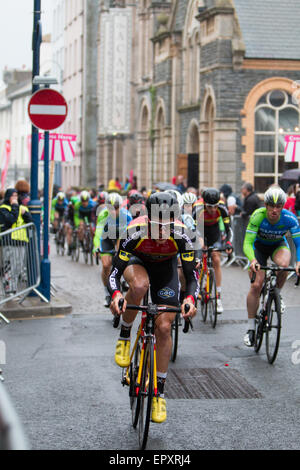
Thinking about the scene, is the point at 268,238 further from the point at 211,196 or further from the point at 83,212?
the point at 83,212

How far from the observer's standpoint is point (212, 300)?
11.8 meters

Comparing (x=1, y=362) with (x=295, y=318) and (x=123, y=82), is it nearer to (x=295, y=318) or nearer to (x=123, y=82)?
(x=295, y=318)

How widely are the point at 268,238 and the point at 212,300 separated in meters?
2.45

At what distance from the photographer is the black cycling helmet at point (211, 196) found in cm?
1241

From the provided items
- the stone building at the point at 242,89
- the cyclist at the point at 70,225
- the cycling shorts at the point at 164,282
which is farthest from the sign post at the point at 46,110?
the stone building at the point at 242,89

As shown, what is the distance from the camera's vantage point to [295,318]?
12383 mm

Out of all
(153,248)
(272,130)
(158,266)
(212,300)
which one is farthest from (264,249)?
(272,130)

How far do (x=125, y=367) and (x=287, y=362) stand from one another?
287cm

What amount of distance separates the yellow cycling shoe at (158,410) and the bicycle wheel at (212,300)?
18.2ft

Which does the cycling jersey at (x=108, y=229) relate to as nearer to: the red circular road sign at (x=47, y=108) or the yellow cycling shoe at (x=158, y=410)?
the red circular road sign at (x=47, y=108)

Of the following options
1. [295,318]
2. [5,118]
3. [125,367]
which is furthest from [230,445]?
[5,118]

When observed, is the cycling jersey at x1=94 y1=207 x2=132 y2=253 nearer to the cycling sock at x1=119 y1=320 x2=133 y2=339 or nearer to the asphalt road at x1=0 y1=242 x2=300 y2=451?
the asphalt road at x1=0 y1=242 x2=300 y2=451

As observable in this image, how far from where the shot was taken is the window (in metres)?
29.0

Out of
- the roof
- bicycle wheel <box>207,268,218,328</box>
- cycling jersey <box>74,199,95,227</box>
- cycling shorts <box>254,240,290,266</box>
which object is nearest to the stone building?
the roof
